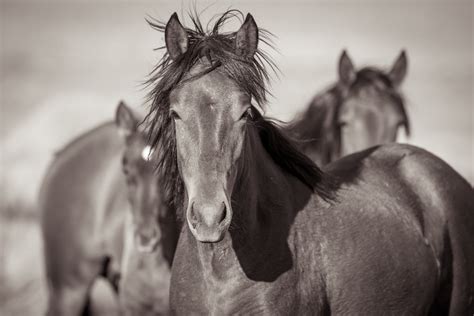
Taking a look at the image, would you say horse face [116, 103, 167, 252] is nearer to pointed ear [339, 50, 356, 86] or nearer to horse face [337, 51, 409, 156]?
horse face [337, 51, 409, 156]

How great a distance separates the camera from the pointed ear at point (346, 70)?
23.4 ft

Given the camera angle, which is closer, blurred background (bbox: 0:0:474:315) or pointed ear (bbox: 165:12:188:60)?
pointed ear (bbox: 165:12:188:60)

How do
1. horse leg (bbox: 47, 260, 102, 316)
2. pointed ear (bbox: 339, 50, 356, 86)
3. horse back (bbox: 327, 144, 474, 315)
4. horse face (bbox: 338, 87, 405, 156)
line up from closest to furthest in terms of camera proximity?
horse back (bbox: 327, 144, 474, 315), horse face (bbox: 338, 87, 405, 156), horse leg (bbox: 47, 260, 102, 316), pointed ear (bbox: 339, 50, 356, 86)

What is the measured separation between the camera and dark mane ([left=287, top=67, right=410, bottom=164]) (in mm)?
6930

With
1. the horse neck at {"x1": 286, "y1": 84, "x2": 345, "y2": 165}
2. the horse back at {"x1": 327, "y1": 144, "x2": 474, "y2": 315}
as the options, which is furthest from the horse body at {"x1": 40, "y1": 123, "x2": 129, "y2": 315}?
the horse back at {"x1": 327, "y1": 144, "x2": 474, "y2": 315}

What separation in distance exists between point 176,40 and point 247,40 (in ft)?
1.15

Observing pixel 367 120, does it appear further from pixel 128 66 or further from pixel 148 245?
pixel 128 66

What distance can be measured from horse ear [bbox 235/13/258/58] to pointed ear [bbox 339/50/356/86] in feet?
11.3

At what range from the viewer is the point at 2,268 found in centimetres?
1133

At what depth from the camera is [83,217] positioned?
23.2 feet

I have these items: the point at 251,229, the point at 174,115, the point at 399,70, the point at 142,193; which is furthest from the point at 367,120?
the point at 174,115

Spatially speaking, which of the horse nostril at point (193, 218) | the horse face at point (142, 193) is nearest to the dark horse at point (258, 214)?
the horse nostril at point (193, 218)

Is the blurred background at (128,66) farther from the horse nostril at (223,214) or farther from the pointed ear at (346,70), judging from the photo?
the horse nostril at (223,214)

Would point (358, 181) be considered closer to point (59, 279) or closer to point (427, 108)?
point (59, 279)
